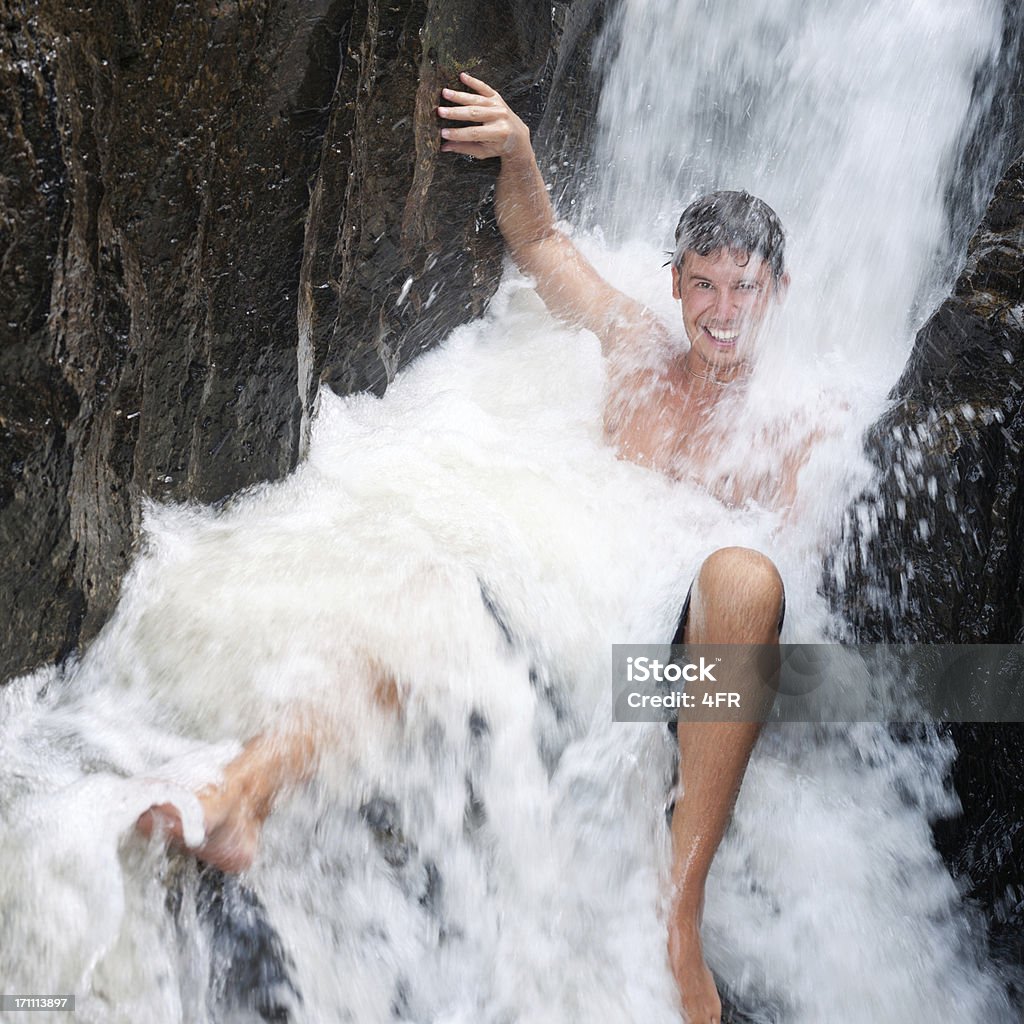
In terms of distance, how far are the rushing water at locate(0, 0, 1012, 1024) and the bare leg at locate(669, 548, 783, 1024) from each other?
0.07 metres

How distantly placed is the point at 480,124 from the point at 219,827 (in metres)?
1.99

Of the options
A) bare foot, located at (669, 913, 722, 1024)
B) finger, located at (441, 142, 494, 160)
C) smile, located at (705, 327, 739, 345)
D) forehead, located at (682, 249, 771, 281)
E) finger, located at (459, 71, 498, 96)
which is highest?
finger, located at (459, 71, 498, 96)

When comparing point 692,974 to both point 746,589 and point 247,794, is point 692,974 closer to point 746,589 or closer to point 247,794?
point 746,589

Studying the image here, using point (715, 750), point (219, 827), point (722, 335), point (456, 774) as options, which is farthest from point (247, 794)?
point (722, 335)

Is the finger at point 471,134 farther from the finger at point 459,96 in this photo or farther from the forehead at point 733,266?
the forehead at point 733,266

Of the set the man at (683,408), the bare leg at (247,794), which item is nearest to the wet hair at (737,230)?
the man at (683,408)

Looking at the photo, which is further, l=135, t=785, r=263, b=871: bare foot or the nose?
the nose

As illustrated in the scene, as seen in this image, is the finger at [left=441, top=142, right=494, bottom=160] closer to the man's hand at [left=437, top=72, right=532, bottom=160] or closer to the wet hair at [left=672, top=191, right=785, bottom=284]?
the man's hand at [left=437, top=72, right=532, bottom=160]

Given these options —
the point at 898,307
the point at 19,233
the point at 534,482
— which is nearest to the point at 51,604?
the point at 19,233

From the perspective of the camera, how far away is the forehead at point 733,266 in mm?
2635

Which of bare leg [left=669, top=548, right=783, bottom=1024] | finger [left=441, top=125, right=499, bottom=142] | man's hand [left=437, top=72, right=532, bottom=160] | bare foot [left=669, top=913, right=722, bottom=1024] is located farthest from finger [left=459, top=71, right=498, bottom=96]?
bare foot [left=669, top=913, right=722, bottom=1024]

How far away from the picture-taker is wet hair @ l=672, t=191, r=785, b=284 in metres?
2.65

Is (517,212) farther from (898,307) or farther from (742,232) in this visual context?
(898,307)

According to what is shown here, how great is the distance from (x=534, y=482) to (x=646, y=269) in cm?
118
